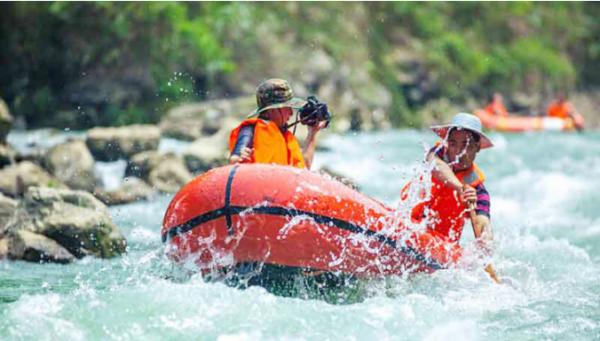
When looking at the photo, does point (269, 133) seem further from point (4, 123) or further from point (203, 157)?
point (203, 157)

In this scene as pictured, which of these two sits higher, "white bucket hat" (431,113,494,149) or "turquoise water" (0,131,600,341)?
"white bucket hat" (431,113,494,149)

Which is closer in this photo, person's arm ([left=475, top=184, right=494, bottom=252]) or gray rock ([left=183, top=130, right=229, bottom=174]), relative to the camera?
person's arm ([left=475, top=184, right=494, bottom=252])

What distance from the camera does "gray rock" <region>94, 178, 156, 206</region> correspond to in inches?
347

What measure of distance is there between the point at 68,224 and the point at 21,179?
2475 mm

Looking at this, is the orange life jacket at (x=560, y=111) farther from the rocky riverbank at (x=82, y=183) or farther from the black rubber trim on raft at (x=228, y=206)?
the black rubber trim on raft at (x=228, y=206)

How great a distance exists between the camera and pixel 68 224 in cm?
623

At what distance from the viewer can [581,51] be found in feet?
90.0

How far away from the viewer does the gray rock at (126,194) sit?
882 centimetres

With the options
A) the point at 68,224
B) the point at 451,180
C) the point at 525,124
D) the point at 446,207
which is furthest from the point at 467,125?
the point at 525,124

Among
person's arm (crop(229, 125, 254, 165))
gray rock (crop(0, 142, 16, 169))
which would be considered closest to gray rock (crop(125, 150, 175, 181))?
gray rock (crop(0, 142, 16, 169))

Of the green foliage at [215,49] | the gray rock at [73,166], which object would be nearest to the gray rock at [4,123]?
the gray rock at [73,166]

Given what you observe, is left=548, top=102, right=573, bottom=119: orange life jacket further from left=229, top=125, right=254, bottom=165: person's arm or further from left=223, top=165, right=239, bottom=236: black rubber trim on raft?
left=223, top=165, right=239, bottom=236: black rubber trim on raft

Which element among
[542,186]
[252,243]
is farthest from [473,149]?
[542,186]

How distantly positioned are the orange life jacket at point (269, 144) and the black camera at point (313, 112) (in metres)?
0.19
